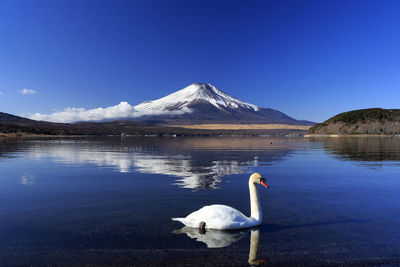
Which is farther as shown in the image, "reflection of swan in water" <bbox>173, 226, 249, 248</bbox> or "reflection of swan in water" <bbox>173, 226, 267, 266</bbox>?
"reflection of swan in water" <bbox>173, 226, 249, 248</bbox>

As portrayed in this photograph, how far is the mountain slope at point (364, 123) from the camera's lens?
6073 inches

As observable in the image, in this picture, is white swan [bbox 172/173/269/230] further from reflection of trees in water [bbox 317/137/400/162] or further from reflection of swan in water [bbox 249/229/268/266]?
reflection of trees in water [bbox 317/137/400/162]

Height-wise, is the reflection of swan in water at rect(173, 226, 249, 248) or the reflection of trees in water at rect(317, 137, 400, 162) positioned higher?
the reflection of trees in water at rect(317, 137, 400, 162)

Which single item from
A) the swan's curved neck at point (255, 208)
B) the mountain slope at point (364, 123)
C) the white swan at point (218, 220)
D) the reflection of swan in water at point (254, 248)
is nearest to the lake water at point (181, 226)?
the reflection of swan in water at point (254, 248)

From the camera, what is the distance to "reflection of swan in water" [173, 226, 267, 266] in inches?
321

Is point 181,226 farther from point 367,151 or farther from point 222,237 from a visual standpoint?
point 367,151

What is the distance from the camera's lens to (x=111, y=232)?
9219 millimetres

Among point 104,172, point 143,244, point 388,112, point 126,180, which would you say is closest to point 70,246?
point 143,244

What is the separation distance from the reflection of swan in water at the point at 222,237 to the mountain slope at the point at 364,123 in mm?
166872

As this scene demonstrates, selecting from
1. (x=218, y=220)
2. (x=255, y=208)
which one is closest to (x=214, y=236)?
(x=218, y=220)

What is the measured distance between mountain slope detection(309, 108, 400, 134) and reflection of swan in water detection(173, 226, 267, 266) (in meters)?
167

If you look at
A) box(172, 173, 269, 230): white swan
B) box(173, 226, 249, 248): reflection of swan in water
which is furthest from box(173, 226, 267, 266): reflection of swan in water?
box(172, 173, 269, 230): white swan

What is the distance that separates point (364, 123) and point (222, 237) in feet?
589

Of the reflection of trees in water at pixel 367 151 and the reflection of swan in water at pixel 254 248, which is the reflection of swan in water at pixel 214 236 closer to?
the reflection of swan in water at pixel 254 248
